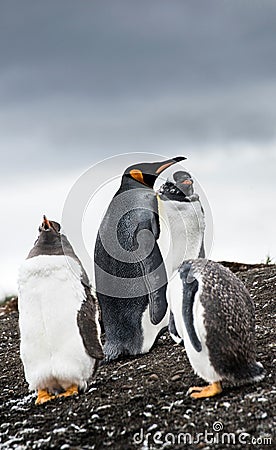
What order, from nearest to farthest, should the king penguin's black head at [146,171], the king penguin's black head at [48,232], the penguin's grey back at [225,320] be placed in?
1. the penguin's grey back at [225,320]
2. the king penguin's black head at [48,232]
3. the king penguin's black head at [146,171]

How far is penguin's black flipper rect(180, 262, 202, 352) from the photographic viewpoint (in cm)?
462

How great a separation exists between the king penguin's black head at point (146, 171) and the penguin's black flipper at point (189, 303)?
2.11 metres

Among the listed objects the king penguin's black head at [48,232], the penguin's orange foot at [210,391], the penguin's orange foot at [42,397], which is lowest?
the penguin's orange foot at [42,397]

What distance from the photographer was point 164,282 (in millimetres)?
6707

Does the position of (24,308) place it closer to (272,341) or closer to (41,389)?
(41,389)

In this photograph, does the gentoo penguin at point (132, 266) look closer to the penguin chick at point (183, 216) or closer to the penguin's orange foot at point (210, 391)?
the penguin chick at point (183, 216)

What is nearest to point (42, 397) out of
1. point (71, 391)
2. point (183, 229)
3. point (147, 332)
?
point (71, 391)

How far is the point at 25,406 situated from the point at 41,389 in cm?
16

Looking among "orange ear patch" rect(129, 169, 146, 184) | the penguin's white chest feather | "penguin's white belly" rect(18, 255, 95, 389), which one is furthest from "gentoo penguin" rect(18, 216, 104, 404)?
the penguin's white chest feather

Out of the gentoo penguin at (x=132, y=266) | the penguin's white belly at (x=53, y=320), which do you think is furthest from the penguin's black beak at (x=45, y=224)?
the gentoo penguin at (x=132, y=266)

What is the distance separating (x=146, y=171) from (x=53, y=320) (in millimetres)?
2000

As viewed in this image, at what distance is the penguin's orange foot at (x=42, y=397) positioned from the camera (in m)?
5.29

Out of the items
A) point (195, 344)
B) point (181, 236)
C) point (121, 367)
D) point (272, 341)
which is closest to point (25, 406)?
point (121, 367)

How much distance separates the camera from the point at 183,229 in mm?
7570
